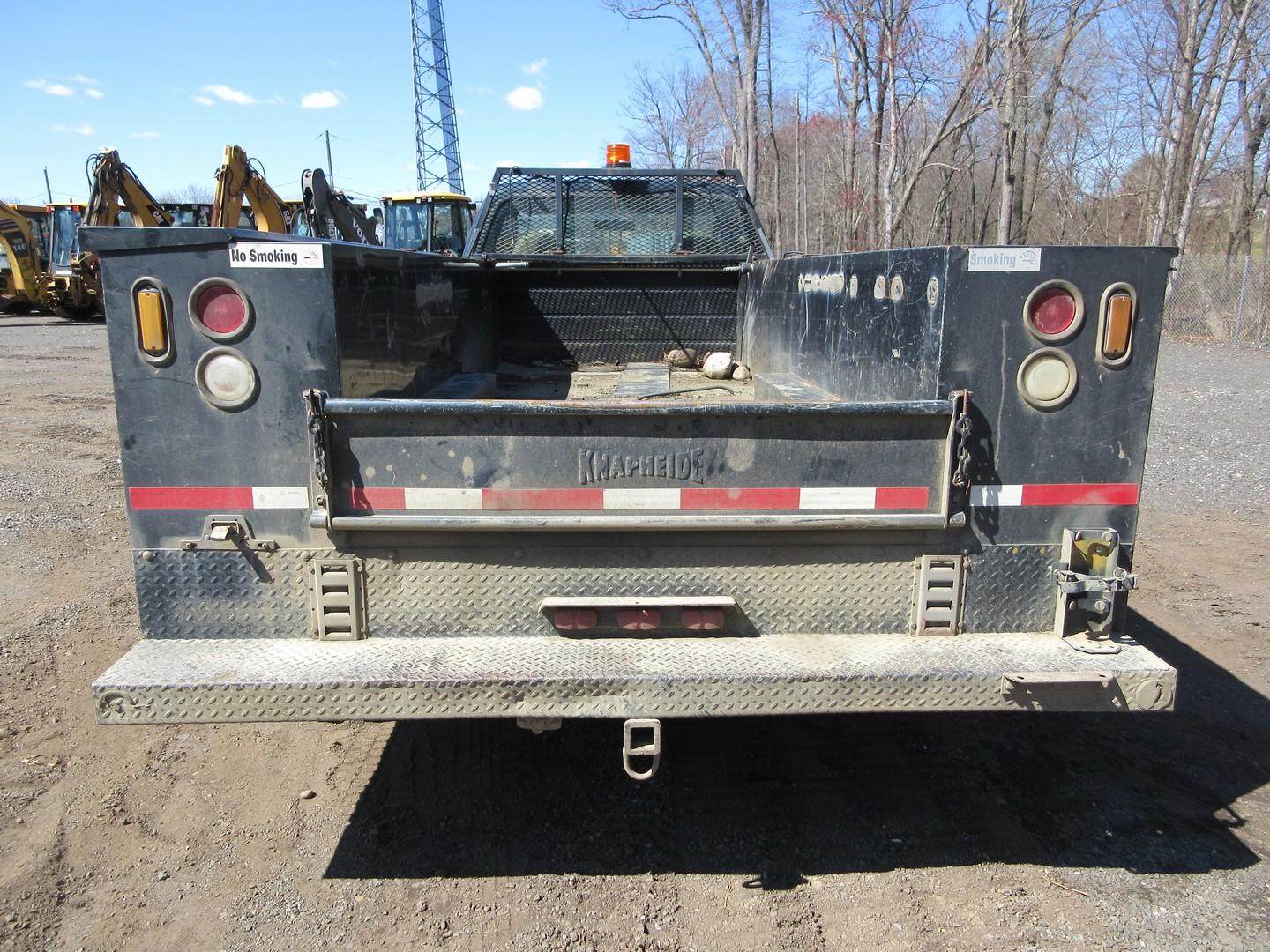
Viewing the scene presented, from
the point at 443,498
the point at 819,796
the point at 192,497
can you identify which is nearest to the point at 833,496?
the point at 443,498

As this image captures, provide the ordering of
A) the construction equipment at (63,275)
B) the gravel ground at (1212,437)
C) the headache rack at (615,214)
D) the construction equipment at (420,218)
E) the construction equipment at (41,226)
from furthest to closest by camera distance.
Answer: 1. the construction equipment at (41,226)
2. the construction equipment at (63,275)
3. the construction equipment at (420,218)
4. the gravel ground at (1212,437)
5. the headache rack at (615,214)

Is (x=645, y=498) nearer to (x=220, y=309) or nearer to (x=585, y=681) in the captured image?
(x=585, y=681)

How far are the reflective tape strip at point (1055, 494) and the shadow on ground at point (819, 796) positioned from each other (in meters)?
1.16

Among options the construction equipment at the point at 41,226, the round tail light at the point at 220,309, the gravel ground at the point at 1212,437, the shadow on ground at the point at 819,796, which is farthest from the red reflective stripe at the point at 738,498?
the construction equipment at the point at 41,226

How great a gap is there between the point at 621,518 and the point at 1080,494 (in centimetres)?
133

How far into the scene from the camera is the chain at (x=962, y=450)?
8.84 feet

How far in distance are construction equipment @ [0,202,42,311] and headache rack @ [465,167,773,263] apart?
25294mm

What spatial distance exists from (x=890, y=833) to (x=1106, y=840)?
2.28ft

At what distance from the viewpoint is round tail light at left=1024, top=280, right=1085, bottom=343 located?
2693 millimetres

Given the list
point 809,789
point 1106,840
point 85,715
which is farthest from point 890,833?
point 85,715

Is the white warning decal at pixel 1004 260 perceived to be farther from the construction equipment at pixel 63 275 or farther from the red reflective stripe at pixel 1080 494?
the construction equipment at pixel 63 275

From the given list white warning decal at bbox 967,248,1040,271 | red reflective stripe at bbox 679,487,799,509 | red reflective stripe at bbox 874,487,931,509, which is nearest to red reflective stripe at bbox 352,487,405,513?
red reflective stripe at bbox 679,487,799,509

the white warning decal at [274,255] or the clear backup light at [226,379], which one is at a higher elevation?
the white warning decal at [274,255]

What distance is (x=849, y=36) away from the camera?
622 inches
